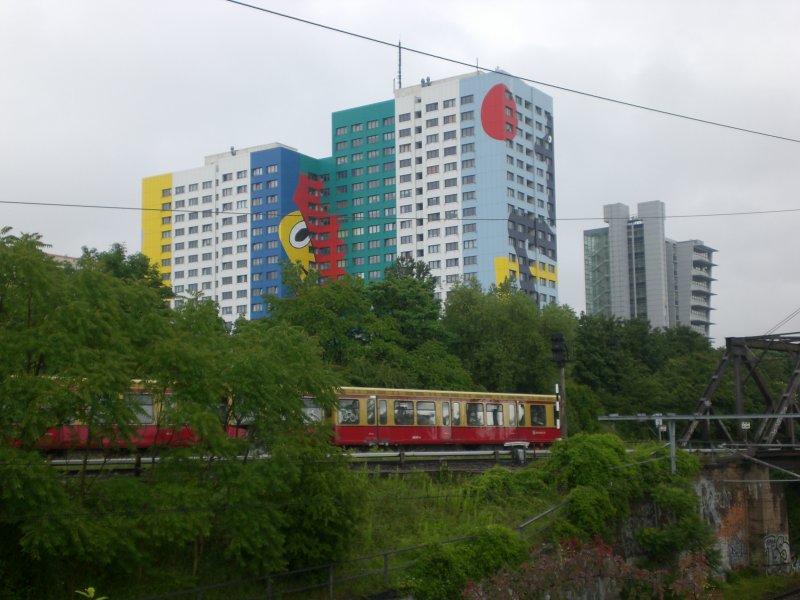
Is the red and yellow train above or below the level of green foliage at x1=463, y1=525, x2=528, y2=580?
above

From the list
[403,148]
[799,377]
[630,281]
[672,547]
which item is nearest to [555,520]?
[672,547]

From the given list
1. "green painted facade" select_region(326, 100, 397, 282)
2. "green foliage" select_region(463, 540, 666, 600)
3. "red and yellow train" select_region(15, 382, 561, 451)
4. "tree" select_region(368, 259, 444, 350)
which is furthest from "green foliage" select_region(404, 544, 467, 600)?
"green painted facade" select_region(326, 100, 397, 282)

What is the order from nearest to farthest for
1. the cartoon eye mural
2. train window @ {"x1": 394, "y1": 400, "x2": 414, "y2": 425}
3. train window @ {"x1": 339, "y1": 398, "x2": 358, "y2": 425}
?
train window @ {"x1": 339, "y1": 398, "x2": 358, "y2": 425} → train window @ {"x1": 394, "y1": 400, "x2": 414, "y2": 425} → the cartoon eye mural

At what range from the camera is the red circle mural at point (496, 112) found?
104 m

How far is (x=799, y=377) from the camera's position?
38.9m

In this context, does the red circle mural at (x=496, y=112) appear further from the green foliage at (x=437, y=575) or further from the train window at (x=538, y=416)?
the green foliage at (x=437, y=575)

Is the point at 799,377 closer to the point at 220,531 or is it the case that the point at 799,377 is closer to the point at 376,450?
the point at 376,450

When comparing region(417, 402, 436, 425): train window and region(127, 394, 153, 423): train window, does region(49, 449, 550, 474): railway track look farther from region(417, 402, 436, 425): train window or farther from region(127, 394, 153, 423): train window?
region(127, 394, 153, 423): train window

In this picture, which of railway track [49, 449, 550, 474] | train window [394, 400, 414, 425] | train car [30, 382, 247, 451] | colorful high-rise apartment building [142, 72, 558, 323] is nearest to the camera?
train car [30, 382, 247, 451]

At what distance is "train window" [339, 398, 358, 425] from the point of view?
35.9m

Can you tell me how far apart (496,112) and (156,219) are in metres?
50.3

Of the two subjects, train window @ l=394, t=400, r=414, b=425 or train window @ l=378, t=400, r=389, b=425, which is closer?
train window @ l=378, t=400, r=389, b=425

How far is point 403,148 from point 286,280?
201 ft

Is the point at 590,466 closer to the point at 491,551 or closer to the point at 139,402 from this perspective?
the point at 491,551
